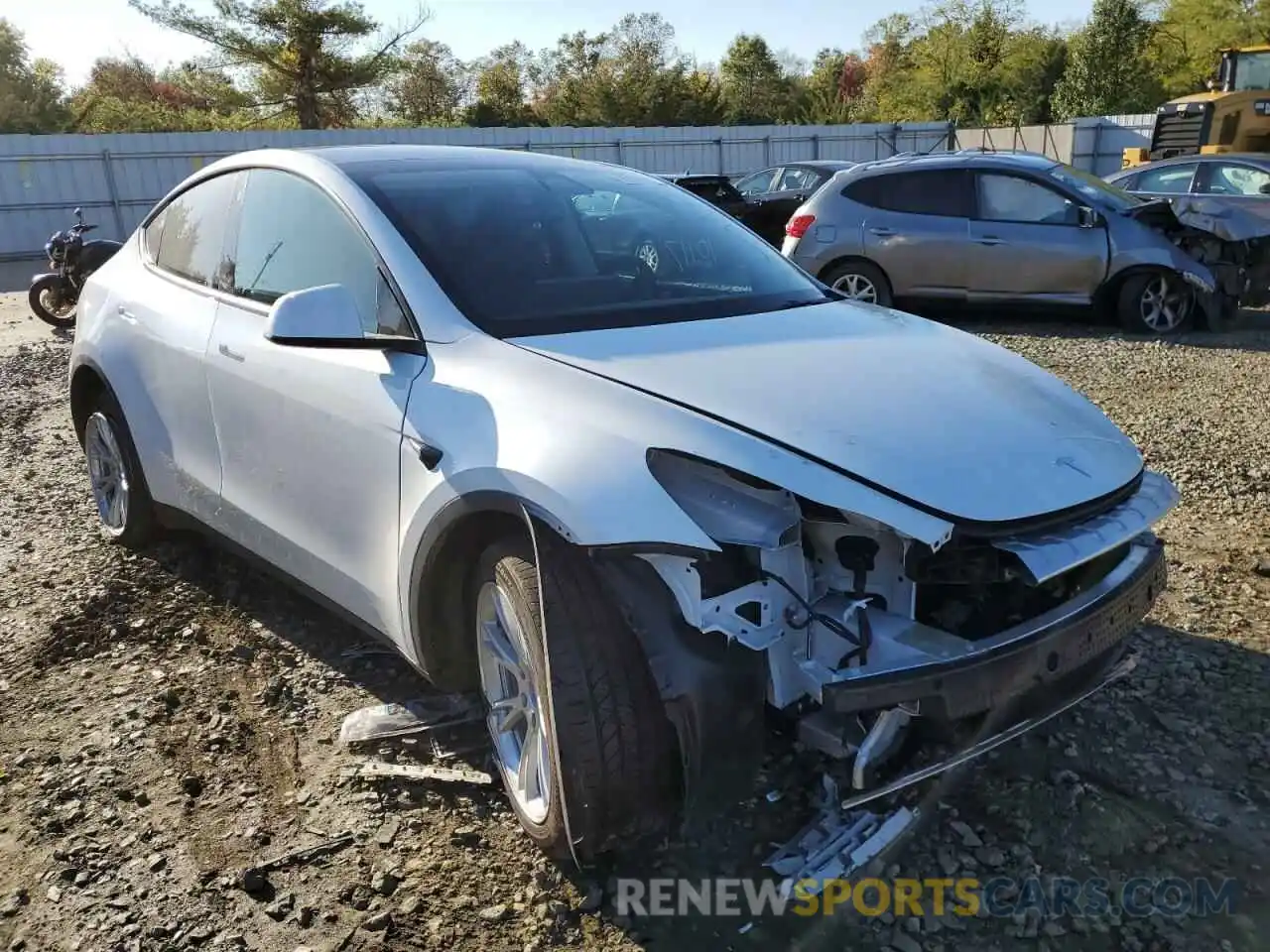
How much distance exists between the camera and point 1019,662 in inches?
87.0

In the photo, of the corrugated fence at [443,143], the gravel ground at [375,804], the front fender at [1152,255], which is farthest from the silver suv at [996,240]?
the corrugated fence at [443,143]

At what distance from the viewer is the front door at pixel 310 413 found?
9.17ft

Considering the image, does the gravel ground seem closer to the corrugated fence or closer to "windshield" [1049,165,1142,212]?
"windshield" [1049,165,1142,212]

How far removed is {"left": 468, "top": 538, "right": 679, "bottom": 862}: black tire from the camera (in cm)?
225

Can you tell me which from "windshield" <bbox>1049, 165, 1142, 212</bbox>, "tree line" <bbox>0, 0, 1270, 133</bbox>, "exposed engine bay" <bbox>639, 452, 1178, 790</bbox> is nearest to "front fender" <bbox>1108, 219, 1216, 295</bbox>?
"windshield" <bbox>1049, 165, 1142, 212</bbox>

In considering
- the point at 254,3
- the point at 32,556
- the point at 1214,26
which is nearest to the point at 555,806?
the point at 32,556

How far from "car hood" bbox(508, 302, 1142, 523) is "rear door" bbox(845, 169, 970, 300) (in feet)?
23.5

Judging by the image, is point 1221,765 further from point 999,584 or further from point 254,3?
point 254,3

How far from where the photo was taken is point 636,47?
53.5 m

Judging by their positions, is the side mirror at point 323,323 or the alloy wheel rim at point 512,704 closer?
the alloy wheel rim at point 512,704

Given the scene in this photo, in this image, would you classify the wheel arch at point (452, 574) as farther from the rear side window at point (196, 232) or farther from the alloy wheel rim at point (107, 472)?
the alloy wheel rim at point (107, 472)

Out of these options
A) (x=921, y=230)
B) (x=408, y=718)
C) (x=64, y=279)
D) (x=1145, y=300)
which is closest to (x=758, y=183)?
(x=921, y=230)

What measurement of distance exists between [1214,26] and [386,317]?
53279 mm

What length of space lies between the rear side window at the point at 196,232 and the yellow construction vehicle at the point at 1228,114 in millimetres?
18261
